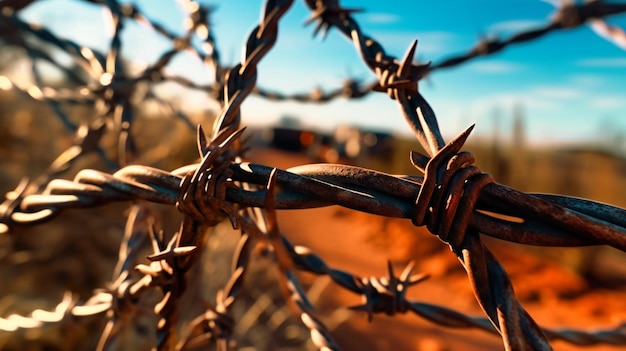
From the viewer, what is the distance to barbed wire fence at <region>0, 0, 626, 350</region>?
0.79ft

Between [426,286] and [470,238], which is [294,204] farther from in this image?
[426,286]

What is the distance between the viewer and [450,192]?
0.80 feet

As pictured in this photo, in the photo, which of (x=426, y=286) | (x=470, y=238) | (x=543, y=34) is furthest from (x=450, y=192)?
(x=426, y=286)

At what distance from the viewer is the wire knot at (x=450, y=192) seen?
0.24 metres

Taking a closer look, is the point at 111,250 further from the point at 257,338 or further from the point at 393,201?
the point at 393,201

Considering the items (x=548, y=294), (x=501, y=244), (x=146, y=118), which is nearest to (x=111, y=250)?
(x=146, y=118)

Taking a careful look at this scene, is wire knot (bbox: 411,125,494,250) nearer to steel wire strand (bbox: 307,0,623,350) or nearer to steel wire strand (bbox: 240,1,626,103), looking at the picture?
steel wire strand (bbox: 307,0,623,350)

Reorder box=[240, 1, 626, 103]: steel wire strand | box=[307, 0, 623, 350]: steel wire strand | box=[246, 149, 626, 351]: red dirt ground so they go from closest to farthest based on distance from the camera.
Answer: box=[307, 0, 623, 350]: steel wire strand, box=[240, 1, 626, 103]: steel wire strand, box=[246, 149, 626, 351]: red dirt ground

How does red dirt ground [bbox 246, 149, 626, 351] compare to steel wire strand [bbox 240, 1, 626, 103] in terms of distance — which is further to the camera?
red dirt ground [bbox 246, 149, 626, 351]

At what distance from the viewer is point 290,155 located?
28.1ft

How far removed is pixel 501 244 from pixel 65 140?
3.83 meters

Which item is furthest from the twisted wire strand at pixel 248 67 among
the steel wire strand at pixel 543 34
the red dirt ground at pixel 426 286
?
the red dirt ground at pixel 426 286

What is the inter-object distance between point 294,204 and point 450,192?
3.9 inches

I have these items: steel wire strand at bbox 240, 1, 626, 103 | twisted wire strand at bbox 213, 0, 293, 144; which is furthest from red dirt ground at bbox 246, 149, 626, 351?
twisted wire strand at bbox 213, 0, 293, 144
